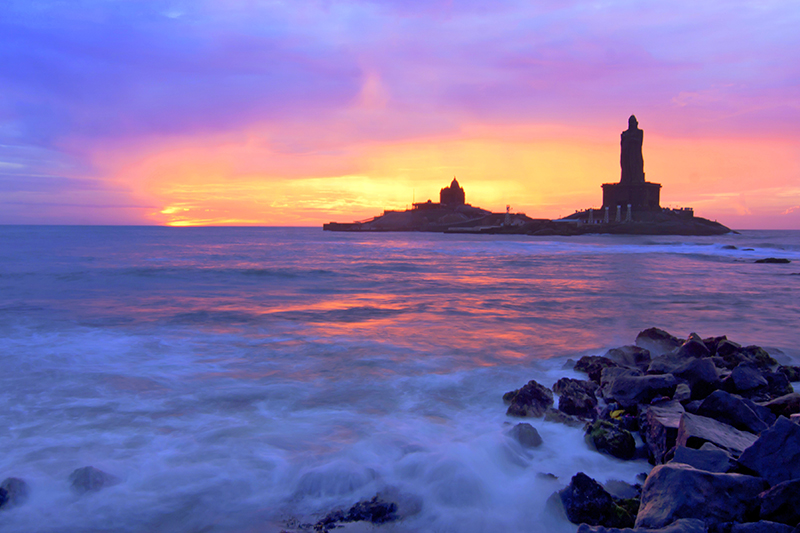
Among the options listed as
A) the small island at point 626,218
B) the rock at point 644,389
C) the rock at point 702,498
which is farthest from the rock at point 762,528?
the small island at point 626,218

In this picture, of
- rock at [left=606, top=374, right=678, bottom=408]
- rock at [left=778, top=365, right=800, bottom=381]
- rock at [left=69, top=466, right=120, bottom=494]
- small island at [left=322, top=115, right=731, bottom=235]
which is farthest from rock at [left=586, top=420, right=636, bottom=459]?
small island at [left=322, top=115, right=731, bottom=235]

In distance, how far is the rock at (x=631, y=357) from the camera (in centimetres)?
593

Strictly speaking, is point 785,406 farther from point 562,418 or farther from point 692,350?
point 562,418

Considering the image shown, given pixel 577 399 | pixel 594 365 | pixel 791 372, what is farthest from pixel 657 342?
pixel 577 399

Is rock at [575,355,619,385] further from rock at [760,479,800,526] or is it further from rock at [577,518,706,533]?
rock at [577,518,706,533]

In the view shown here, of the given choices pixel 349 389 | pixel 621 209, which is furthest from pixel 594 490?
pixel 621 209

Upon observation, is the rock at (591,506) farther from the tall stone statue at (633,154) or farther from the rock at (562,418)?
the tall stone statue at (633,154)

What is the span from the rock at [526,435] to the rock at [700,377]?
5.49 feet

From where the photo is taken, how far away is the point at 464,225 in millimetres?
114625

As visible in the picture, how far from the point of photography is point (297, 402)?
16.5ft

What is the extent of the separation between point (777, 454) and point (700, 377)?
6.03 feet

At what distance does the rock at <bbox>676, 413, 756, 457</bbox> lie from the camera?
10.2ft

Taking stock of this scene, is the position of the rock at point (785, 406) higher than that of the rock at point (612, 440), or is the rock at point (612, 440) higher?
the rock at point (785, 406)

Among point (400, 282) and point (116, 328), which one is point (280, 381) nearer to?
point (116, 328)
